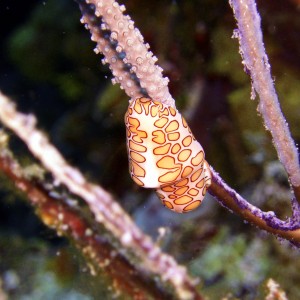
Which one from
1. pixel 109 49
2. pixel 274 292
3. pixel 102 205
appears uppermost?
pixel 109 49

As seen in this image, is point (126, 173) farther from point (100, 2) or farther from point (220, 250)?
point (100, 2)

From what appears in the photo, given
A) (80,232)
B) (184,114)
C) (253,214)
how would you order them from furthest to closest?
1. (184,114)
2. (80,232)
3. (253,214)

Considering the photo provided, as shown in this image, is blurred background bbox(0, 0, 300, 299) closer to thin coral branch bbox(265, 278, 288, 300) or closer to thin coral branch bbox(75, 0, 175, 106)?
thin coral branch bbox(265, 278, 288, 300)

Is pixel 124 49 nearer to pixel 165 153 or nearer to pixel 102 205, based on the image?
pixel 165 153

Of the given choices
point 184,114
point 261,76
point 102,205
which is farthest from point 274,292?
point 261,76

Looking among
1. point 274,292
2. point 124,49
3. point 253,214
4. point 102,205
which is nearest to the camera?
point 124,49

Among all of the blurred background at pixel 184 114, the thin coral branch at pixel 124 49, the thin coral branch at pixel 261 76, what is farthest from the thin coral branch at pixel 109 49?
the blurred background at pixel 184 114

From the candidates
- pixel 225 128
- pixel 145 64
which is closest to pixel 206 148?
pixel 225 128
